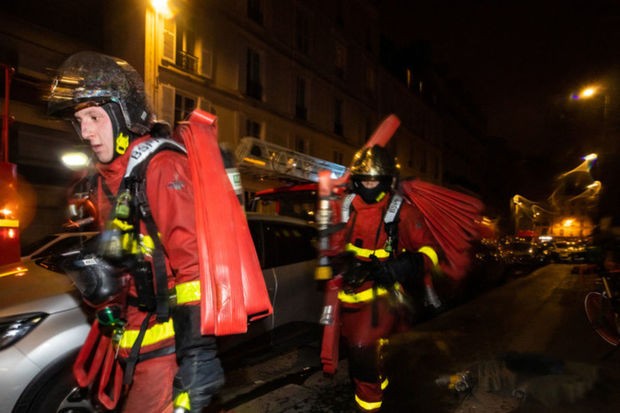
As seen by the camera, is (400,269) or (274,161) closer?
(400,269)

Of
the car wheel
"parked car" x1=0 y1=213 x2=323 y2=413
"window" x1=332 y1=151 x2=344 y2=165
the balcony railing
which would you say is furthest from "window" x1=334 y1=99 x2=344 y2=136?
the car wheel

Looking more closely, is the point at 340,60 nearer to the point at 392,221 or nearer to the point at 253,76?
the point at 253,76

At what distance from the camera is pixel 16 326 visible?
2.77 metres

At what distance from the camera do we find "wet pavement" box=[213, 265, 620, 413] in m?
3.92

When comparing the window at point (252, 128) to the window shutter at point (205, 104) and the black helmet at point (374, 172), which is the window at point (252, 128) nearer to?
the window shutter at point (205, 104)

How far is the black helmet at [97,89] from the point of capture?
1.92 m

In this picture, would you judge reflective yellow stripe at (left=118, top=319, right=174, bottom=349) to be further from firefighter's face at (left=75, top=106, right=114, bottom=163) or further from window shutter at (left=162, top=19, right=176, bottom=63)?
window shutter at (left=162, top=19, right=176, bottom=63)

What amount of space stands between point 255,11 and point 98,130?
19.8 metres

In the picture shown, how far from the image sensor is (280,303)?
437 centimetres

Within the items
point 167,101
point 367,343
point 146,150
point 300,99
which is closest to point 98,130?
point 146,150

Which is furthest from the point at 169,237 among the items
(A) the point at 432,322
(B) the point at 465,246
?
(A) the point at 432,322

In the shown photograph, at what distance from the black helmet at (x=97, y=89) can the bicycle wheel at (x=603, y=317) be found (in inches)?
248

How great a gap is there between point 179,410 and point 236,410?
95.9 inches

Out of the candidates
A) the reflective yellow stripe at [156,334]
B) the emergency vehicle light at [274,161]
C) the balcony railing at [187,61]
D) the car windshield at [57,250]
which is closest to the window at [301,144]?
the balcony railing at [187,61]
